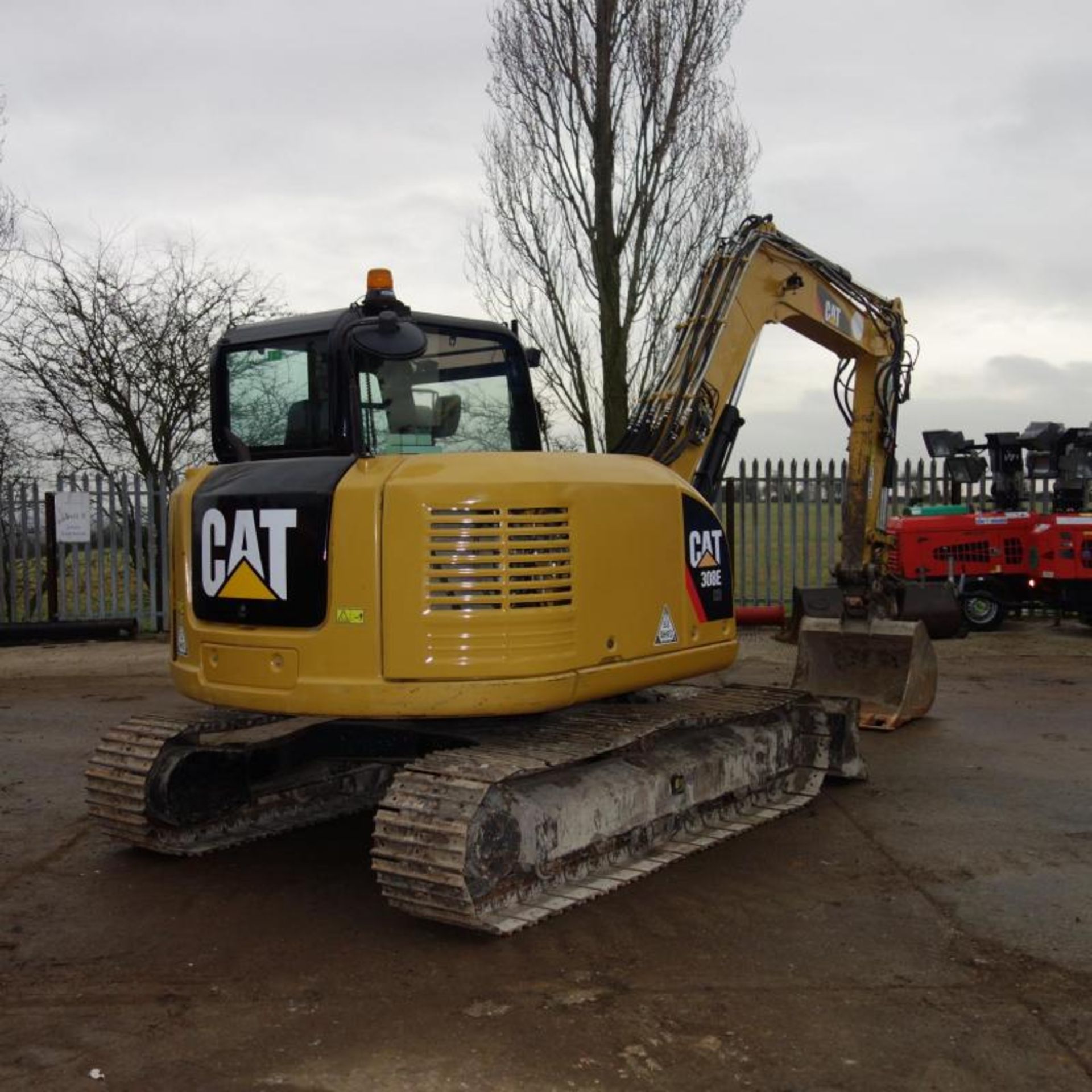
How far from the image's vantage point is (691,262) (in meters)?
17.0

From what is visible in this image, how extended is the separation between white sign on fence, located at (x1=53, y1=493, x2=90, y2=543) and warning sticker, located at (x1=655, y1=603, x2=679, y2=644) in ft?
38.6

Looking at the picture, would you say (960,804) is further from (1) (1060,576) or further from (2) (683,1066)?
(1) (1060,576)

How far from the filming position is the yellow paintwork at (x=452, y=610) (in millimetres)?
4918

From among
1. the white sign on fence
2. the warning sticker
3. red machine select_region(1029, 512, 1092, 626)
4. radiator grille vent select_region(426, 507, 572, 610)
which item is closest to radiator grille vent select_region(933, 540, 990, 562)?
red machine select_region(1029, 512, 1092, 626)

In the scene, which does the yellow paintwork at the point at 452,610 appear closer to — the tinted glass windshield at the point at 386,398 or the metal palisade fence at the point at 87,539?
the tinted glass windshield at the point at 386,398

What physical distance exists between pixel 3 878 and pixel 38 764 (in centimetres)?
259

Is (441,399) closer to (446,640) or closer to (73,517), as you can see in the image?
(446,640)

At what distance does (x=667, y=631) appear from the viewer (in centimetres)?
568

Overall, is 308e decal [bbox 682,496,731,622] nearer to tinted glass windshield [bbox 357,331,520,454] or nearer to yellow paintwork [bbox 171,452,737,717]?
yellow paintwork [bbox 171,452,737,717]

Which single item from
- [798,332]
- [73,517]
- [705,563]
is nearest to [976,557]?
[798,332]

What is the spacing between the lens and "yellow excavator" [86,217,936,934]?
4.92m

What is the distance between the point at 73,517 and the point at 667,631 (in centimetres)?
1194

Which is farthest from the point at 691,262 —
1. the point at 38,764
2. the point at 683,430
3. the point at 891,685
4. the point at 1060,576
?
the point at 38,764

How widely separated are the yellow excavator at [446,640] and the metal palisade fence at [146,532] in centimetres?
945
